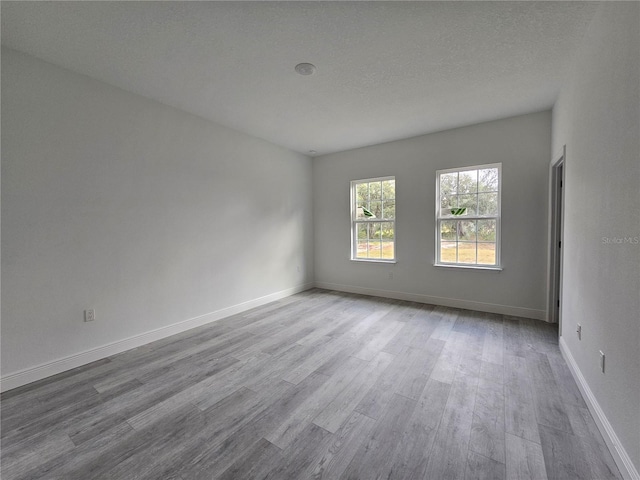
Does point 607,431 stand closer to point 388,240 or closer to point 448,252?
point 448,252

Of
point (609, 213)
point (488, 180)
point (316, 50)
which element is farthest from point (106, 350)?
point (488, 180)

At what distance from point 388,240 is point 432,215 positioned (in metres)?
0.88

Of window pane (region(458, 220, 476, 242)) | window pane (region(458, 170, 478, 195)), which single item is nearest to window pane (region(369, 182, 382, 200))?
window pane (region(458, 170, 478, 195))

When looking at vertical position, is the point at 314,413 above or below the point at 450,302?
below

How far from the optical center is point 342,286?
17.5 ft

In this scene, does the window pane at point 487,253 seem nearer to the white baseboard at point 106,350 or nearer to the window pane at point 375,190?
the window pane at point 375,190

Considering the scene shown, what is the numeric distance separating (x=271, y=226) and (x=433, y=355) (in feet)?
10.1

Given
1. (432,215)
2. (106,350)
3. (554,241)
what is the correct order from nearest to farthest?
(106,350) → (554,241) → (432,215)

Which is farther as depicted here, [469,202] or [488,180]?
[469,202]

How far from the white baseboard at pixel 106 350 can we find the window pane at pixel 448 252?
308 cm

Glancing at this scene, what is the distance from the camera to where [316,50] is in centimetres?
223

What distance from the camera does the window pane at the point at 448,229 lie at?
165 inches

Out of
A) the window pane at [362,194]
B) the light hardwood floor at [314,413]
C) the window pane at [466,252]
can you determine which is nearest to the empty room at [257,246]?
the light hardwood floor at [314,413]

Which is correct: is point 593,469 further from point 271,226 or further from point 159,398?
point 271,226
